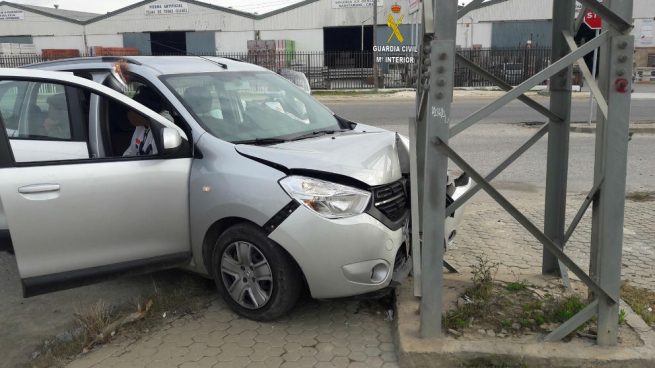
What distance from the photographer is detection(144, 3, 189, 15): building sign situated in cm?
4272

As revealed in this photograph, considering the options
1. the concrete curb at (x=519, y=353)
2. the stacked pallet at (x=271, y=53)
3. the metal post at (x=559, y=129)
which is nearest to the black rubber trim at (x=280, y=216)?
the concrete curb at (x=519, y=353)

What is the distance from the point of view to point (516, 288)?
3902 millimetres

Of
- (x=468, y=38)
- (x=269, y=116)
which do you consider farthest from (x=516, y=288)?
(x=468, y=38)

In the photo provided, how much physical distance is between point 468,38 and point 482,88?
10.2m

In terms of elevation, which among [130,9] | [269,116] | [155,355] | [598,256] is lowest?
[155,355]

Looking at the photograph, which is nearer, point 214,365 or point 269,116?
point 214,365

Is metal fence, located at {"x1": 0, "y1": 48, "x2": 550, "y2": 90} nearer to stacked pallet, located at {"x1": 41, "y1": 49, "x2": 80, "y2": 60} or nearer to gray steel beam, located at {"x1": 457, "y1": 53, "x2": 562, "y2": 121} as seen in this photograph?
stacked pallet, located at {"x1": 41, "y1": 49, "x2": 80, "y2": 60}

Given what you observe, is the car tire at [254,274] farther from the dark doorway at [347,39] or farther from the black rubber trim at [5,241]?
the dark doorway at [347,39]

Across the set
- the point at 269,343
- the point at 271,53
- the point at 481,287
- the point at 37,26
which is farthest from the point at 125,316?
the point at 37,26

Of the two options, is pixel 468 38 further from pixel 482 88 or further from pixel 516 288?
pixel 516 288

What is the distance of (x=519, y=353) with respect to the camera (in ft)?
10.2

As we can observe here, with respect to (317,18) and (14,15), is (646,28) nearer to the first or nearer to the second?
(317,18)

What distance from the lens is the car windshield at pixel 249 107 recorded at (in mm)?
4125

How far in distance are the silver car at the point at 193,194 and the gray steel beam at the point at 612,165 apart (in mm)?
1158
